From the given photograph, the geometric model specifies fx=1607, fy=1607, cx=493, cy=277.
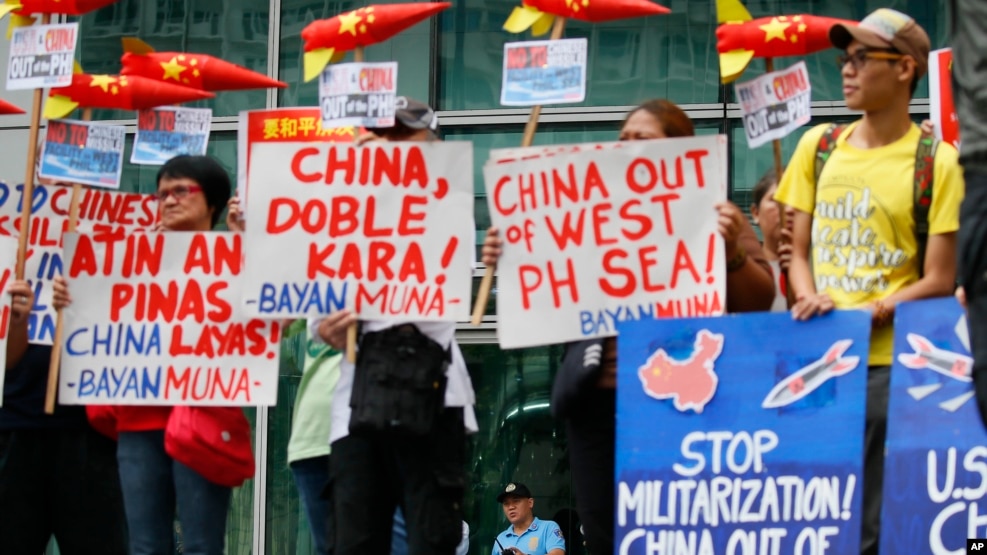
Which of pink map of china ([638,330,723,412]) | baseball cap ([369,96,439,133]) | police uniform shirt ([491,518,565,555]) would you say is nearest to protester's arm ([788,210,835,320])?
pink map of china ([638,330,723,412])

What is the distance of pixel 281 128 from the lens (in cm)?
679

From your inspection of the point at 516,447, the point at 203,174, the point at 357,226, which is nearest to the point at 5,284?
the point at 203,174

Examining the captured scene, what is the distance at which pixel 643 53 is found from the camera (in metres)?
10.3

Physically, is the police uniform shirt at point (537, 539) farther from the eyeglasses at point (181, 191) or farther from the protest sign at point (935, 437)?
the protest sign at point (935, 437)

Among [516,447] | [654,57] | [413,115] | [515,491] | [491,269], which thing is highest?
[654,57]

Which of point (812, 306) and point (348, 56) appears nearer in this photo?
point (812, 306)

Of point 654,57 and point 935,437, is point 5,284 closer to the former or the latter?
point 935,437

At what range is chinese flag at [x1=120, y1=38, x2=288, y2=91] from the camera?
21.8ft

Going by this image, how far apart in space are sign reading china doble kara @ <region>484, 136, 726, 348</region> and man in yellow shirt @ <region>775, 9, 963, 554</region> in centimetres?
37

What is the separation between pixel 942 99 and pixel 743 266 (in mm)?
1269

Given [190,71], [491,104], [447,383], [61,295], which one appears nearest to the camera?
[447,383]

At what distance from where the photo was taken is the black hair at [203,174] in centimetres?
586

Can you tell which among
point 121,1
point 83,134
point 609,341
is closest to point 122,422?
point 83,134

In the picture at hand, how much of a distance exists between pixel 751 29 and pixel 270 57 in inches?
215
